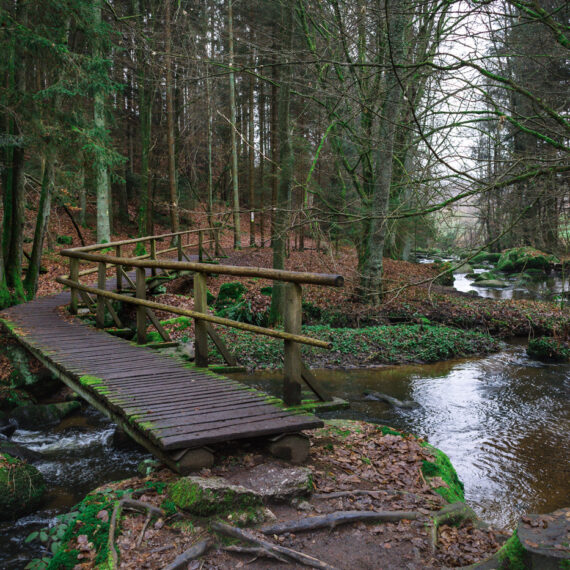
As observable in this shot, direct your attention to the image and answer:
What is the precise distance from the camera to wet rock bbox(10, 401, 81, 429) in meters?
7.66

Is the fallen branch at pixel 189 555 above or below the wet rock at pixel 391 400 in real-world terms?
above

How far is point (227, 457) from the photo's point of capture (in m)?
4.16

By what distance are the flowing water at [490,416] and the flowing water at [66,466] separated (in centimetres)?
332

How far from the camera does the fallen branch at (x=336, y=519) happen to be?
3377mm

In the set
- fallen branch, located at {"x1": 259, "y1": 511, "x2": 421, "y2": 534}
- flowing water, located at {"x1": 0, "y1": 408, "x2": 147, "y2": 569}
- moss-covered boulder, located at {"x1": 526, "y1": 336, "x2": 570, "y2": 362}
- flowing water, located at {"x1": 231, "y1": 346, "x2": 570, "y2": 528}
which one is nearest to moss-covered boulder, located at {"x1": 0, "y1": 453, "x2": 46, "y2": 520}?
flowing water, located at {"x1": 0, "y1": 408, "x2": 147, "y2": 569}

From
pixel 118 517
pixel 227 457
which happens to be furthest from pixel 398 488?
pixel 118 517

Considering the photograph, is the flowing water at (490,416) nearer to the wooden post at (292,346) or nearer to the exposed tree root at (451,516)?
the exposed tree root at (451,516)

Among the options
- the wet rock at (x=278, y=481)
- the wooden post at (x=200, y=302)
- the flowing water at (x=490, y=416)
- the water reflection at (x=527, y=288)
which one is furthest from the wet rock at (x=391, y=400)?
the water reflection at (x=527, y=288)

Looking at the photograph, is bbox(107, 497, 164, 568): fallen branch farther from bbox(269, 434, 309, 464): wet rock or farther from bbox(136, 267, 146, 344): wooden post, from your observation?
bbox(136, 267, 146, 344): wooden post

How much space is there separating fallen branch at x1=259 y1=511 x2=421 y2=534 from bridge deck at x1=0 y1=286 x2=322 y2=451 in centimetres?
82

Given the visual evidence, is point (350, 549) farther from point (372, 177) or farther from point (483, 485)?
point (372, 177)

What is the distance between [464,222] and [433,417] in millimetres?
3357

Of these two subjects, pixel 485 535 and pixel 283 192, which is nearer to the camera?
pixel 485 535

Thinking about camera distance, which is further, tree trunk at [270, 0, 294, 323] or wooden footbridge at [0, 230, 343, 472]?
tree trunk at [270, 0, 294, 323]
